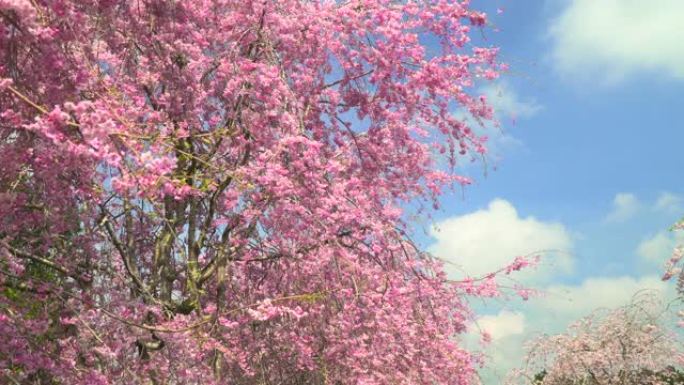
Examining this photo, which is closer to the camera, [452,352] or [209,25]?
[209,25]

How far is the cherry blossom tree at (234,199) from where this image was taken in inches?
227

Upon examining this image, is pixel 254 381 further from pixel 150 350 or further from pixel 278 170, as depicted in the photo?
pixel 278 170

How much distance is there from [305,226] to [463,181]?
171 inches

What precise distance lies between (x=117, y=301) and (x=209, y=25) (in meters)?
3.29

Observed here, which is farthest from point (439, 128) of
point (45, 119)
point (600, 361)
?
point (600, 361)

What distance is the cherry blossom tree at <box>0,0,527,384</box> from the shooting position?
5.78 m

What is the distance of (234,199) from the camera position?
8.10 m

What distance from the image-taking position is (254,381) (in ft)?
31.8

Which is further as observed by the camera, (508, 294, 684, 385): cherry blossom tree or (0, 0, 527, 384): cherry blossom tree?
(508, 294, 684, 385): cherry blossom tree

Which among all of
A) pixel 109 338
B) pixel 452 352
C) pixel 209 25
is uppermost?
pixel 209 25

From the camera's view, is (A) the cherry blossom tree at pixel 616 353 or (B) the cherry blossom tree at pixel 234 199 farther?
(A) the cherry blossom tree at pixel 616 353

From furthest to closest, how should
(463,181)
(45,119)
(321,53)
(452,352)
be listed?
1. (463,181)
2. (452,352)
3. (321,53)
4. (45,119)

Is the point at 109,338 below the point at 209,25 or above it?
below

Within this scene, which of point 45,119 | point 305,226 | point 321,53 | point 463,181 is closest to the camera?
point 45,119
